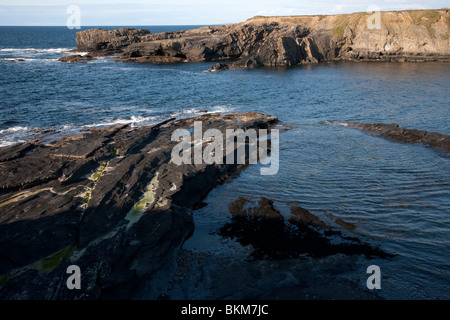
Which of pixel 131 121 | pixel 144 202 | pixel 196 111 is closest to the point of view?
pixel 144 202

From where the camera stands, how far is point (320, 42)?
264 feet

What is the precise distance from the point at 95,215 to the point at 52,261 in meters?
2.84

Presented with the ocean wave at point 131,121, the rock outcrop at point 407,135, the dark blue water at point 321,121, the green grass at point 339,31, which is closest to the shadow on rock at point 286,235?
the dark blue water at point 321,121

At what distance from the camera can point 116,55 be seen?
9362 cm

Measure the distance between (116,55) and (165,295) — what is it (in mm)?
92707

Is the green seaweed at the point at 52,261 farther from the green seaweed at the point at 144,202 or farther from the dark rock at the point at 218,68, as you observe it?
the dark rock at the point at 218,68

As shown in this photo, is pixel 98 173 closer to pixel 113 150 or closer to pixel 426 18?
pixel 113 150

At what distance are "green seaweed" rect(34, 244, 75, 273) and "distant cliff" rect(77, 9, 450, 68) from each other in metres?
65.4

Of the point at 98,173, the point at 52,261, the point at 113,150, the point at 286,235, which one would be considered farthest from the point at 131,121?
the point at 286,235

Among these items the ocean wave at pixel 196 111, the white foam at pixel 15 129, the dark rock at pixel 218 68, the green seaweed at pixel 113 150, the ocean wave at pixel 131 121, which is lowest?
the green seaweed at pixel 113 150

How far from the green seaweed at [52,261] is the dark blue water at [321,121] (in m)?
4.91

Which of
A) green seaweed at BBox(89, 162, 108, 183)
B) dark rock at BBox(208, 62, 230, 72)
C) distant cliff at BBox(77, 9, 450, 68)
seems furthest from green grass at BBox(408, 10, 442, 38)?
green seaweed at BBox(89, 162, 108, 183)

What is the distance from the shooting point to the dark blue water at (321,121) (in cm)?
1483
